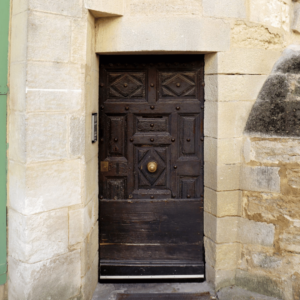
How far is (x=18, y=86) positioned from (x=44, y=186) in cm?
74

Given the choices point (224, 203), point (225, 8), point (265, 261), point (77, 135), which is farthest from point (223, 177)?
point (225, 8)

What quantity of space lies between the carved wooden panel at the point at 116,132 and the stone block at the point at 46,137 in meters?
0.61

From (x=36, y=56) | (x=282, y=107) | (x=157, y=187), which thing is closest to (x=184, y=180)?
(x=157, y=187)

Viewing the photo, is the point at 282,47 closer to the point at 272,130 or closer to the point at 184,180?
the point at 272,130

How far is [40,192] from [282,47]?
240 centimetres

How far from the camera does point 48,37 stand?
240 centimetres

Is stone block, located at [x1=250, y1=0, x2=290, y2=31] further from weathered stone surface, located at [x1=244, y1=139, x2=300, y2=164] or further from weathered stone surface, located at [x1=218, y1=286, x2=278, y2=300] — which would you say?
weathered stone surface, located at [x1=218, y1=286, x2=278, y2=300]

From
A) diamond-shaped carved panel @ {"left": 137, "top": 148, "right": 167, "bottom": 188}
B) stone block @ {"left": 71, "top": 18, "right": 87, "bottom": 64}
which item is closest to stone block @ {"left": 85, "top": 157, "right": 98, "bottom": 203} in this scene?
diamond-shaped carved panel @ {"left": 137, "top": 148, "right": 167, "bottom": 188}

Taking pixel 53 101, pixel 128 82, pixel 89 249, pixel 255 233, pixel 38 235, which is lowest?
pixel 89 249

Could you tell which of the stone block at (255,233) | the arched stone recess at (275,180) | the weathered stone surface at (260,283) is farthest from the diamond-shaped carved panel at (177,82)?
the weathered stone surface at (260,283)

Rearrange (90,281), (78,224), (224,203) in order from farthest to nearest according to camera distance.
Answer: (224,203) < (90,281) < (78,224)

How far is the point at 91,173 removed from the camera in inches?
111

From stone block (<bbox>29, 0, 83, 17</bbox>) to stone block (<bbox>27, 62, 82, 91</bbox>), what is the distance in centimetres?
37

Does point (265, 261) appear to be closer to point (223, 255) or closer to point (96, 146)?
point (223, 255)
